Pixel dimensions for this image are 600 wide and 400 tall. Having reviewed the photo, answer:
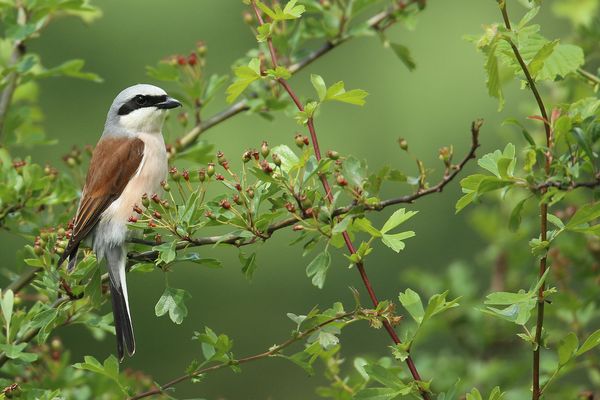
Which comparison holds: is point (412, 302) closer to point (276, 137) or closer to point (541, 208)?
point (541, 208)

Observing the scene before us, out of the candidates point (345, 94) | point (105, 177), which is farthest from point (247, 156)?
point (105, 177)

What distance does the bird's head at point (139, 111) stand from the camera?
152 inches

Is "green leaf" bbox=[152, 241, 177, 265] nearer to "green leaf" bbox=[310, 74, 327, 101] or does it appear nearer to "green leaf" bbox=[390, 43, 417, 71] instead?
"green leaf" bbox=[310, 74, 327, 101]

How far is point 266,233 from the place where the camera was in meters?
2.20

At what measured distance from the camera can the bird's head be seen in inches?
152

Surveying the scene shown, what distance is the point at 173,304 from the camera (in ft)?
7.88

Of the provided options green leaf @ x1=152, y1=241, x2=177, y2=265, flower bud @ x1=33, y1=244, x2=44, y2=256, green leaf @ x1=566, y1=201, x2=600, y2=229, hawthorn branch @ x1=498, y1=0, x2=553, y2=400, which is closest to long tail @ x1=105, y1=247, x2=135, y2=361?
flower bud @ x1=33, y1=244, x2=44, y2=256

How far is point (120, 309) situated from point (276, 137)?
17.1ft

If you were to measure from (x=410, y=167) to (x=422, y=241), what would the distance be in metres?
0.69

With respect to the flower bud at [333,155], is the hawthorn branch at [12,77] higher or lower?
higher

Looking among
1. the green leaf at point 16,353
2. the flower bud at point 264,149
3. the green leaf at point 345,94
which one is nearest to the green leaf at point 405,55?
the green leaf at point 345,94

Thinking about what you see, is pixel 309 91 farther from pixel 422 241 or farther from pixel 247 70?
pixel 247 70

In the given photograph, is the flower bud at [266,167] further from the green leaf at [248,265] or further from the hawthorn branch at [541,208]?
the hawthorn branch at [541,208]

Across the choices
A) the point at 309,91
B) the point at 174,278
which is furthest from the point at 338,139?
the point at 174,278
